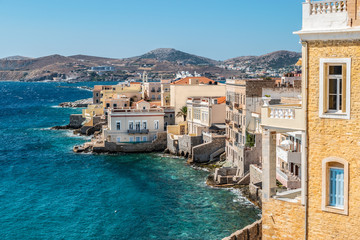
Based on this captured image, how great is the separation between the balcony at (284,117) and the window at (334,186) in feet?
4.46

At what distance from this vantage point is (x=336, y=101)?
43.8 ft

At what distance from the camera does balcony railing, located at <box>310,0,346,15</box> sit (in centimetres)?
1311

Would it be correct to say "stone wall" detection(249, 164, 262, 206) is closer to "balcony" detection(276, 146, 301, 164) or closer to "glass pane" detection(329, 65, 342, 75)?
"balcony" detection(276, 146, 301, 164)

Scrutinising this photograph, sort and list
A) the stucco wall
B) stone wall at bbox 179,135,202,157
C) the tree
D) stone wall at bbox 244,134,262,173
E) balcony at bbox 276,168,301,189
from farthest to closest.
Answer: the stucco wall
the tree
stone wall at bbox 179,135,202,157
stone wall at bbox 244,134,262,173
balcony at bbox 276,168,301,189

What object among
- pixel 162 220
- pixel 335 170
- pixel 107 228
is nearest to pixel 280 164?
pixel 162 220

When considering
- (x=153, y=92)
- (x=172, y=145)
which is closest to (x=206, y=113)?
(x=172, y=145)

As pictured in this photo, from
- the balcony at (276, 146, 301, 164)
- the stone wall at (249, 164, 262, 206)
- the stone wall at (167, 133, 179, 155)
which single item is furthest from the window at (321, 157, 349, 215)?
the stone wall at (167, 133, 179, 155)

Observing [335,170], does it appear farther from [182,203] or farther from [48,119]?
[48,119]

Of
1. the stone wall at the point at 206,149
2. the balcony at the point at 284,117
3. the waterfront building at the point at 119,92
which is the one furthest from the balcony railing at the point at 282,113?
the waterfront building at the point at 119,92

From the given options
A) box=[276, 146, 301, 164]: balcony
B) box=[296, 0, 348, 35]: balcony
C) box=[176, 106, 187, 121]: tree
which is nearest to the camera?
box=[296, 0, 348, 35]: balcony

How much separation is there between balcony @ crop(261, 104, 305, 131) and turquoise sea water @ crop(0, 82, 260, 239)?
648 inches

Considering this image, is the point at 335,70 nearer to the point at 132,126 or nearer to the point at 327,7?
the point at 327,7

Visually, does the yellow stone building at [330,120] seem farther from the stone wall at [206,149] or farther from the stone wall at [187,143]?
the stone wall at [187,143]

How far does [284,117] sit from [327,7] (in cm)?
355
